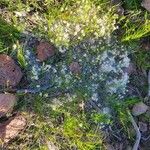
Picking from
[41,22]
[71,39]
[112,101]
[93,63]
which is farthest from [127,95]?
[41,22]

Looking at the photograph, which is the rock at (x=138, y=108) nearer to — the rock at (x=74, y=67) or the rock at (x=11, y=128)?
the rock at (x=74, y=67)

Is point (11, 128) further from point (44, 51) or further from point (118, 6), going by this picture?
point (118, 6)

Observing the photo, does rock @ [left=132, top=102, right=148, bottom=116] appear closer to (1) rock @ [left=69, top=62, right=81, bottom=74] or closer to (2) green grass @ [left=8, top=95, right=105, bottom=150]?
(2) green grass @ [left=8, top=95, right=105, bottom=150]

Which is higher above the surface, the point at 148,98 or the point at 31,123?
the point at 148,98

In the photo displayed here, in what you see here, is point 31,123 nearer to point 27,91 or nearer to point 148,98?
point 27,91

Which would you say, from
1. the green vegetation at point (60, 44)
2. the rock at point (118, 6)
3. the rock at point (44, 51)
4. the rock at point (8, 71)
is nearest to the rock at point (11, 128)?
the green vegetation at point (60, 44)

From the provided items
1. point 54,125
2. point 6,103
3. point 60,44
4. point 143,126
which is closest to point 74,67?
point 60,44

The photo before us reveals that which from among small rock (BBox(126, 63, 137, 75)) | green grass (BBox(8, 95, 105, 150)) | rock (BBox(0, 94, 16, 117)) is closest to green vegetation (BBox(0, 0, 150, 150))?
green grass (BBox(8, 95, 105, 150))
